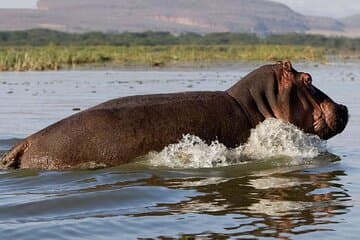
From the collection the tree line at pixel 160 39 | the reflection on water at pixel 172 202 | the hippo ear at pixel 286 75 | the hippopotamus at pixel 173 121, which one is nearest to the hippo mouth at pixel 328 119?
the hippopotamus at pixel 173 121

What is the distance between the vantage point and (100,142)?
29.8 ft

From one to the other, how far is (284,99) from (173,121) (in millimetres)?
1249

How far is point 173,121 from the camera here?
30.6 ft

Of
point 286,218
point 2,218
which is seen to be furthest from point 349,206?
point 2,218

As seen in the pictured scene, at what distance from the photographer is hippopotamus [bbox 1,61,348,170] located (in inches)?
357

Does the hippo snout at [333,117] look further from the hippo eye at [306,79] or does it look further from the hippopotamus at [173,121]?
the hippo eye at [306,79]

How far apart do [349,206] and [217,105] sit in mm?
2489

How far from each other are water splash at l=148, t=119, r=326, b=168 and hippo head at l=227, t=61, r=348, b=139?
107 millimetres

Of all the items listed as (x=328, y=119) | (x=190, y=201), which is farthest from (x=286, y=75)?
(x=190, y=201)

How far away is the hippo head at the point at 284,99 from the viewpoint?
9.85m

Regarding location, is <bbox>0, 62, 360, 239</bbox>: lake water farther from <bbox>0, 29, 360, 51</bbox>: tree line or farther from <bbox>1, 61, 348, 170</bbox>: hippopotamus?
<bbox>0, 29, 360, 51</bbox>: tree line

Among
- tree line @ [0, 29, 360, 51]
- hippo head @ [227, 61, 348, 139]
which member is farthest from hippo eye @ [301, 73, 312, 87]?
tree line @ [0, 29, 360, 51]

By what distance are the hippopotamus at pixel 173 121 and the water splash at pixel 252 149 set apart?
0.23ft

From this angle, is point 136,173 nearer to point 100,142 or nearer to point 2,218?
point 100,142
